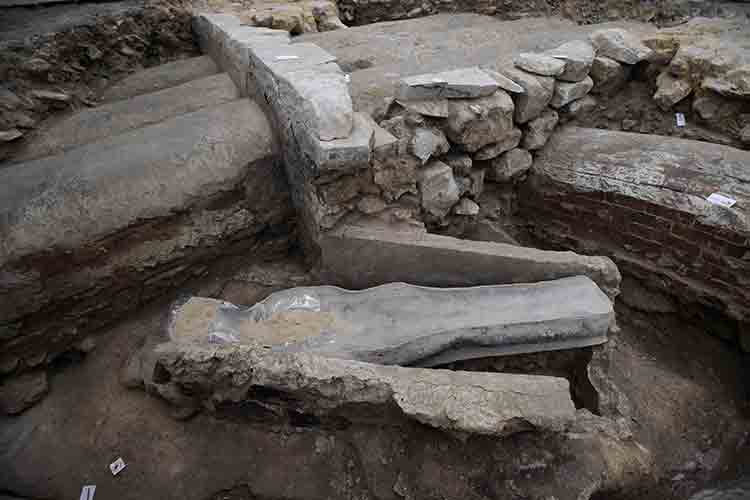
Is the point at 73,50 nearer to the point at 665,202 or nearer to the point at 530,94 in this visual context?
the point at 530,94

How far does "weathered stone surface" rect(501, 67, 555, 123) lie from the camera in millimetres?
→ 3381

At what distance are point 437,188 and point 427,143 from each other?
0.30 m

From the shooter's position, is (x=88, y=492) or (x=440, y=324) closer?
(x=88, y=492)

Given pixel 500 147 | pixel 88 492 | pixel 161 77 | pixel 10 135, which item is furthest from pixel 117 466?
pixel 161 77

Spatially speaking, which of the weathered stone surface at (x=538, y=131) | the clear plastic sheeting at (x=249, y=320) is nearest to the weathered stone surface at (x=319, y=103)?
the clear plastic sheeting at (x=249, y=320)

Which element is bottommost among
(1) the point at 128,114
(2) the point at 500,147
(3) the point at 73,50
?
(2) the point at 500,147

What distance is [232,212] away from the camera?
2.79 metres

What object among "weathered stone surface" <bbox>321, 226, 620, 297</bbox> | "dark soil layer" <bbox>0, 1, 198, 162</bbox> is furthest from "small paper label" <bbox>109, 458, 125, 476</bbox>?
"dark soil layer" <bbox>0, 1, 198, 162</bbox>

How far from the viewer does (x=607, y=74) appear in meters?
3.86

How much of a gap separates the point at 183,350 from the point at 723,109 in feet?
13.7

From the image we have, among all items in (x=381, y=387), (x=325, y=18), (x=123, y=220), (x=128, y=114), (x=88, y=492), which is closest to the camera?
(x=381, y=387)

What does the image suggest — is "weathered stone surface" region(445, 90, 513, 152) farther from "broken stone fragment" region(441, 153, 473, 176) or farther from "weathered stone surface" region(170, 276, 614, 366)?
"weathered stone surface" region(170, 276, 614, 366)

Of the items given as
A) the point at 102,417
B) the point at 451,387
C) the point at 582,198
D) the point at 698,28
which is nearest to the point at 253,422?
the point at 102,417

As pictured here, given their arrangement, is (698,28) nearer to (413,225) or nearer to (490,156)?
(490,156)
